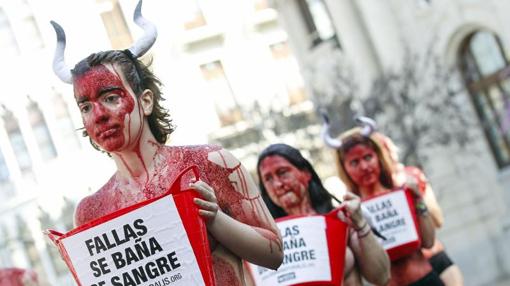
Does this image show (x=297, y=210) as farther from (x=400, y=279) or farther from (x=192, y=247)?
(x=192, y=247)

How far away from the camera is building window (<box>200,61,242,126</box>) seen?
1719 centimetres

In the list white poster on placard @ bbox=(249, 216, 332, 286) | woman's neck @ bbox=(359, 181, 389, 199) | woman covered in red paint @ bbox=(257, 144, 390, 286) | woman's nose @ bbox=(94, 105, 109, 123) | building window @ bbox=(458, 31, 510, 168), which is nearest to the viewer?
woman's nose @ bbox=(94, 105, 109, 123)

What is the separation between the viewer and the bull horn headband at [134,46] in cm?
304

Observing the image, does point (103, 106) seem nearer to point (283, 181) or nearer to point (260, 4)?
point (283, 181)

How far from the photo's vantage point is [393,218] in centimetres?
590

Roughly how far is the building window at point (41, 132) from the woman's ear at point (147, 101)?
2.46m

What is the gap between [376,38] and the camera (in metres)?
17.5

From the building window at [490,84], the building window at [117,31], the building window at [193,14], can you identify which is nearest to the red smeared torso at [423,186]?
the building window at [117,31]

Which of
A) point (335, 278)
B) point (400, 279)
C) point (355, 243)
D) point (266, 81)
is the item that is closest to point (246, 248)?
point (335, 278)

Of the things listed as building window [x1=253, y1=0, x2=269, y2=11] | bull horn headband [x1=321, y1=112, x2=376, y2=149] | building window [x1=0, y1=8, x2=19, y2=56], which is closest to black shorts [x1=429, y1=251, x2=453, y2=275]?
bull horn headband [x1=321, y1=112, x2=376, y2=149]

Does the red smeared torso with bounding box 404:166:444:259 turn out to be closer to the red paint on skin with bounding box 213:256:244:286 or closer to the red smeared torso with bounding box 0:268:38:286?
the red smeared torso with bounding box 0:268:38:286

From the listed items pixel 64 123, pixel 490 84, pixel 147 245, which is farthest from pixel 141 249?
pixel 490 84

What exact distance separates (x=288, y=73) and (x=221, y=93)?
2553mm

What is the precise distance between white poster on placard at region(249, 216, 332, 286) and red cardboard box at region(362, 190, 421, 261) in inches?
44.6
